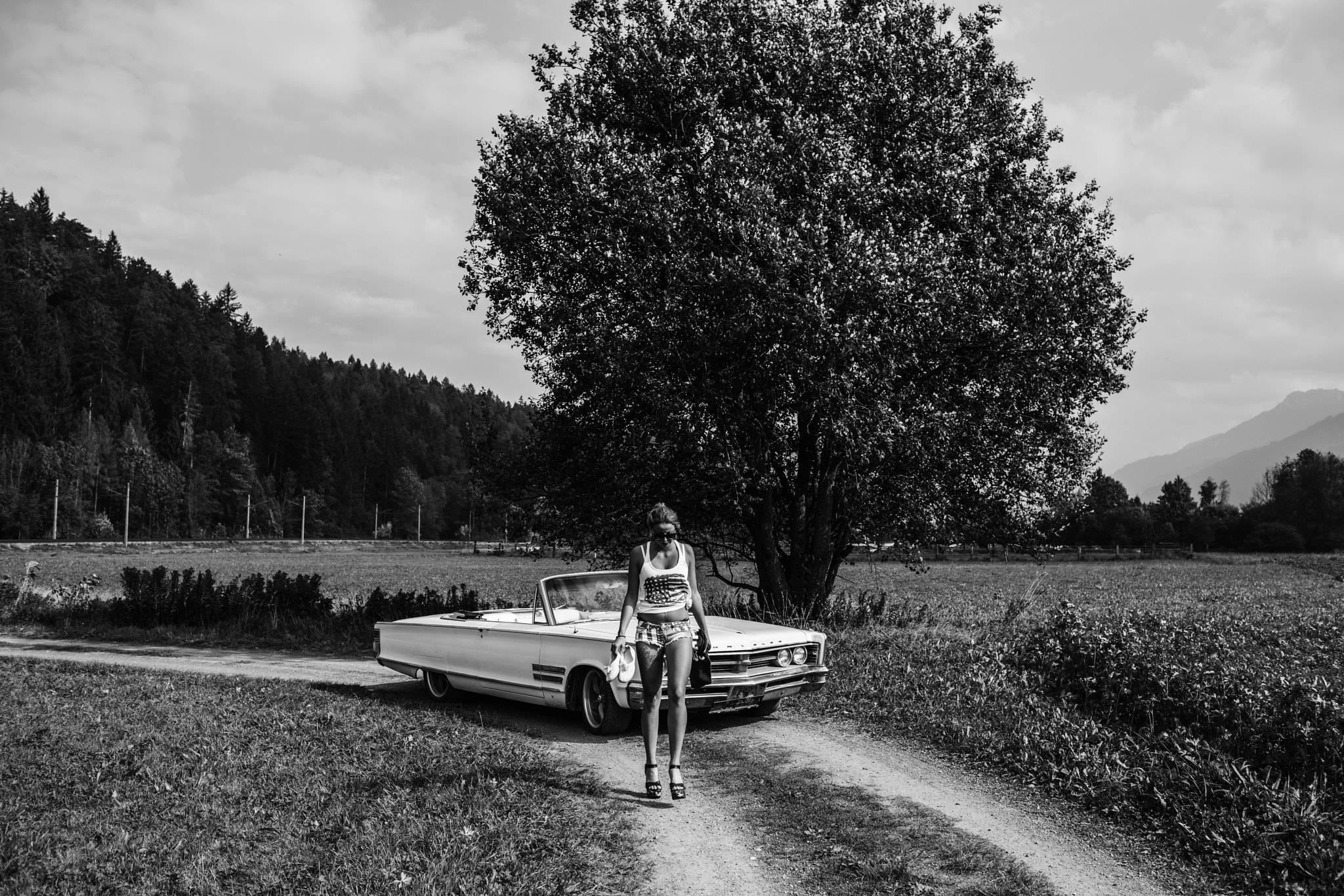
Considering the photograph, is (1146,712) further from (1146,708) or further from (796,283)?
(796,283)

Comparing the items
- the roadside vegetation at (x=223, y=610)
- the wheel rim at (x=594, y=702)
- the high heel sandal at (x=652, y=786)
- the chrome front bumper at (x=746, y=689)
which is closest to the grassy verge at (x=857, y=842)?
the high heel sandal at (x=652, y=786)

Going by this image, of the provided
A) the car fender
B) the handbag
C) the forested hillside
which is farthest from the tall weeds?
the forested hillside

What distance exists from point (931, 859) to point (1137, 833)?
1.43 m

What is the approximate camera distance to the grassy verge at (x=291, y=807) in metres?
5.34

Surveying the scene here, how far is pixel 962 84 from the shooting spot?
15.7m

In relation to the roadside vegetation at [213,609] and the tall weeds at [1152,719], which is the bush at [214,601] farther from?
the tall weeds at [1152,719]

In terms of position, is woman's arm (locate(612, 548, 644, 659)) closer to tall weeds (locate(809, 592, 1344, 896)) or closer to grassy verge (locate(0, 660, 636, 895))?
grassy verge (locate(0, 660, 636, 895))

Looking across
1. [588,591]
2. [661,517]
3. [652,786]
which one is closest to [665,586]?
[661,517]

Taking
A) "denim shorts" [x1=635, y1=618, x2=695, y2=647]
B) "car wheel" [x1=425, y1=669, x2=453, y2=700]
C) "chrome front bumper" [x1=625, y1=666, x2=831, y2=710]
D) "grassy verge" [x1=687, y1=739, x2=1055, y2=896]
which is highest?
"denim shorts" [x1=635, y1=618, x2=695, y2=647]

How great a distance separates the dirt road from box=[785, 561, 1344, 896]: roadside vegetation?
50cm

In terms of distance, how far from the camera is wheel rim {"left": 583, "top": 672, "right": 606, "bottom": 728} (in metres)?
8.88

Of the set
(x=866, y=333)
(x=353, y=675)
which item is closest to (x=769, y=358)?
(x=866, y=333)

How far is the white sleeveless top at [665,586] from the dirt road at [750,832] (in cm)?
131

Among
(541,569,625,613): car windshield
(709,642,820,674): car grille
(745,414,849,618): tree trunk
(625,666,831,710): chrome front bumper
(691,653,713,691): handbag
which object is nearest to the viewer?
(691,653,713,691): handbag
